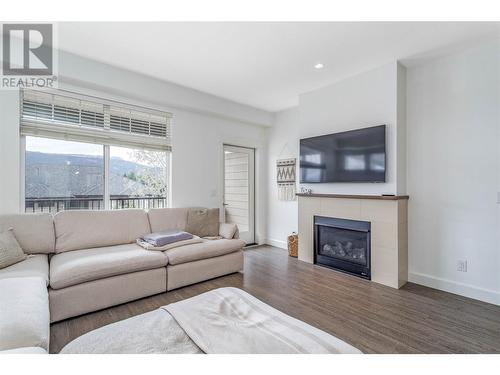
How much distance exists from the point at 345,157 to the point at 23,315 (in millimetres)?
3502

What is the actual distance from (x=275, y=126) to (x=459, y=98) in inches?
117

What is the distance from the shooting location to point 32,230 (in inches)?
102

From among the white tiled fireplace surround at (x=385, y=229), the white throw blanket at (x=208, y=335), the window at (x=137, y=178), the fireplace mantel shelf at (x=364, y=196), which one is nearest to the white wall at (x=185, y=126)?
the window at (x=137, y=178)

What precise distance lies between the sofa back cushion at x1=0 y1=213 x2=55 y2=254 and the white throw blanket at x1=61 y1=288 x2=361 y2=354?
2.08 meters

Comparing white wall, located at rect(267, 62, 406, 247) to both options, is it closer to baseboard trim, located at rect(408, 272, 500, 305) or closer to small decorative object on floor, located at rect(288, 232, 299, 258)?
small decorative object on floor, located at rect(288, 232, 299, 258)

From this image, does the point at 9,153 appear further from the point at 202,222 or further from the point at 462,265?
the point at 462,265

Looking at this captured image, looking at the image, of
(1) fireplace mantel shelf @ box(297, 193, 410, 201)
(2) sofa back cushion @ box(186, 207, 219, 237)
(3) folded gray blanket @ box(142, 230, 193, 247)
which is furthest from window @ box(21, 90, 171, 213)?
(1) fireplace mantel shelf @ box(297, 193, 410, 201)

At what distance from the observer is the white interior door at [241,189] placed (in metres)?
4.83

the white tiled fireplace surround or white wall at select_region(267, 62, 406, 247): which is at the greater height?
white wall at select_region(267, 62, 406, 247)

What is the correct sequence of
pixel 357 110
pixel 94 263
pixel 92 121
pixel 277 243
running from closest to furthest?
pixel 94 263 < pixel 92 121 < pixel 357 110 < pixel 277 243

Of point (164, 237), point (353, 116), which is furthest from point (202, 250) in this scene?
point (353, 116)

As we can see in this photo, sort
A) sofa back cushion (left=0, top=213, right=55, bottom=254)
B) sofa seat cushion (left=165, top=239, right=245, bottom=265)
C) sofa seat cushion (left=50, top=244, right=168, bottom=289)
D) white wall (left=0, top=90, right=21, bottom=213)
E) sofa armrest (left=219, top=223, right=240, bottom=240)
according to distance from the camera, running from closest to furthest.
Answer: sofa seat cushion (left=50, top=244, right=168, bottom=289) → sofa back cushion (left=0, top=213, right=55, bottom=254) → white wall (left=0, top=90, right=21, bottom=213) → sofa seat cushion (left=165, top=239, right=245, bottom=265) → sofa armrest (left=219, top=223, right=240, bottom=240)

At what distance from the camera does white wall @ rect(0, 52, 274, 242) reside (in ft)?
8.92
